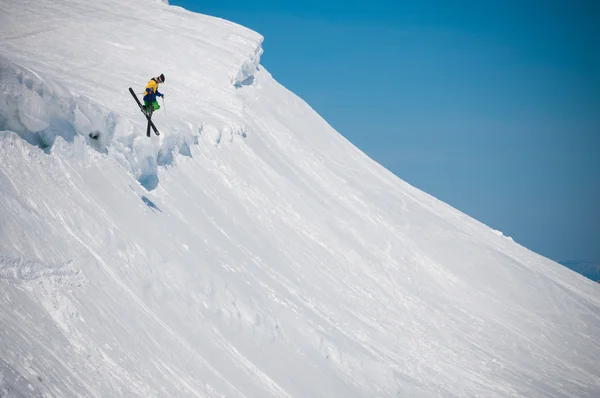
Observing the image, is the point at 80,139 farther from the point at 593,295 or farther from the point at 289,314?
the point at 593,295

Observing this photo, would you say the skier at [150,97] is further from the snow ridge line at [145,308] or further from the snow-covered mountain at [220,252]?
the snow ridge line at [145,308]

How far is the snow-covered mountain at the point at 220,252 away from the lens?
1101 centimetres

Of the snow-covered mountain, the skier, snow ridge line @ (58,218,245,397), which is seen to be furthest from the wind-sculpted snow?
the skier

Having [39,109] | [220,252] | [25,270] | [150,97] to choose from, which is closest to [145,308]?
[25,270]

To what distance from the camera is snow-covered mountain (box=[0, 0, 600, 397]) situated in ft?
36.1

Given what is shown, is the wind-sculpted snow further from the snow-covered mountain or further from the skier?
the skier

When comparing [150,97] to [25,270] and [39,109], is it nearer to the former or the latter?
[39,109]

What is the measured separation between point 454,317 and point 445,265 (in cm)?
456

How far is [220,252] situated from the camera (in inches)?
729

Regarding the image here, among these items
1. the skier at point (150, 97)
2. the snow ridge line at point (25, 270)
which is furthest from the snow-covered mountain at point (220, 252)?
the skier at point (150, 97)

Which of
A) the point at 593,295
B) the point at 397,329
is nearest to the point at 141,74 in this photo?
the point at 397,329

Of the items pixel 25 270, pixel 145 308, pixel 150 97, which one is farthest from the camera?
pixel 150 97

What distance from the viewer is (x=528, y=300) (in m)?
33.5

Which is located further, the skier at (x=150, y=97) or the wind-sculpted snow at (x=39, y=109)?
the skier at (x=150, y=97)
